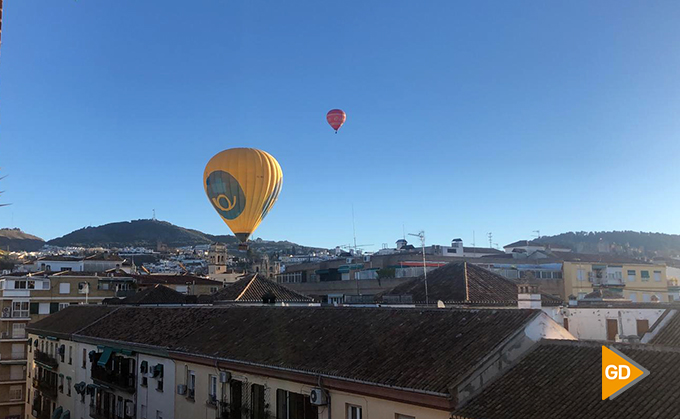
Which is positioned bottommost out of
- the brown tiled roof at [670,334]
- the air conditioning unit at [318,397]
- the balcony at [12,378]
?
the balcony at [12,378]

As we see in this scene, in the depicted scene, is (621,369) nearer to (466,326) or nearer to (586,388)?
(586,388)

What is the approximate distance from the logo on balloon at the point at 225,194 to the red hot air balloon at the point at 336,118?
9361 millimetres

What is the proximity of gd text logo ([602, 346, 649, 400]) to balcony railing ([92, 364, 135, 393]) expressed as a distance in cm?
2416

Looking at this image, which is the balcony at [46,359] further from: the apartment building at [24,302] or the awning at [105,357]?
the apartment building at [24,302]

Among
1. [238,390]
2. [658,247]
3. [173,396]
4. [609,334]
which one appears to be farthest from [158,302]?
[658,247]


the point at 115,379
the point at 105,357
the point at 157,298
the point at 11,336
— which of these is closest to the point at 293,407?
the point at 115,379

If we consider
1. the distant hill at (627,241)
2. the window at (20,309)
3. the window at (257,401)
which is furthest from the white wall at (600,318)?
the distant hill at (627,241)

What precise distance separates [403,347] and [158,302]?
115 feet

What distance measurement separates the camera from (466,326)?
668 inches

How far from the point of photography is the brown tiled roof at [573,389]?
450 inches

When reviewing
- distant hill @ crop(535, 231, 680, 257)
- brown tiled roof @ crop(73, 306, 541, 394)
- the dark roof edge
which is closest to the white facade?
brown tiled roof @ crop(73, 306, 541, 394)

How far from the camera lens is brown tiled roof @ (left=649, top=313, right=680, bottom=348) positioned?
2144cm

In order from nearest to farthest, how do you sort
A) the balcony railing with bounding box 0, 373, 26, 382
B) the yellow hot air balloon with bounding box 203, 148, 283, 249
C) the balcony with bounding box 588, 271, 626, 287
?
1. the yellow hot air balloon with bounding box 203, 148, 283, 249
2. the balcony railing with bounding box 0, 373, 26, 382
3. the balcony with bounding box 588, 271, 626, 287

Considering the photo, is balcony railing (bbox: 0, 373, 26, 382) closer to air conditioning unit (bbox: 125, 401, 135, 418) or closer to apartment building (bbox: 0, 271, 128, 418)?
apartment building (bbox: 0, 271, 128, 418)
